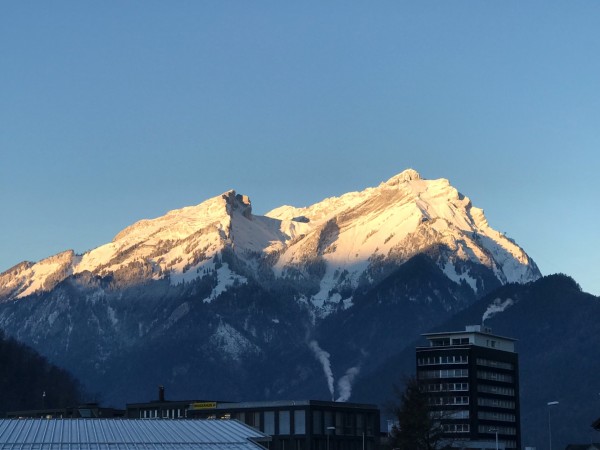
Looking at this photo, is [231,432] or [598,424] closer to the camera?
[598,424]

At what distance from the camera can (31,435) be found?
17262cm

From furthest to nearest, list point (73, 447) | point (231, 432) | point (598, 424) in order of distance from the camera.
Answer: point (231, 432) → point (73, 447) → point (598, 424)

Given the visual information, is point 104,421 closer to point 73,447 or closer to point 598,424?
point 73,447

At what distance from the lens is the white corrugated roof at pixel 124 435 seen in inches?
6644

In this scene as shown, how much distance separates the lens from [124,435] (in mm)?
176000

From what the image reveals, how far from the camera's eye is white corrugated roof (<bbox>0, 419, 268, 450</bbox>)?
169m

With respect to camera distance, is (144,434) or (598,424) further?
(144,434)

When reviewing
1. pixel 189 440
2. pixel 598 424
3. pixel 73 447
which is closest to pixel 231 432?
pixel 189 440

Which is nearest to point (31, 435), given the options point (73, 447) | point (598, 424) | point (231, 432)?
Result: point (73, 447)

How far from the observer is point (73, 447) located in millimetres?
167125

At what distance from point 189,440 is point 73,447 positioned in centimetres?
1487

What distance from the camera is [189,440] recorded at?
576 feet

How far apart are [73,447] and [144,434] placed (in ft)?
40.7

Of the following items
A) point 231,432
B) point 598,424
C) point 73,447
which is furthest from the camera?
point 231,432
